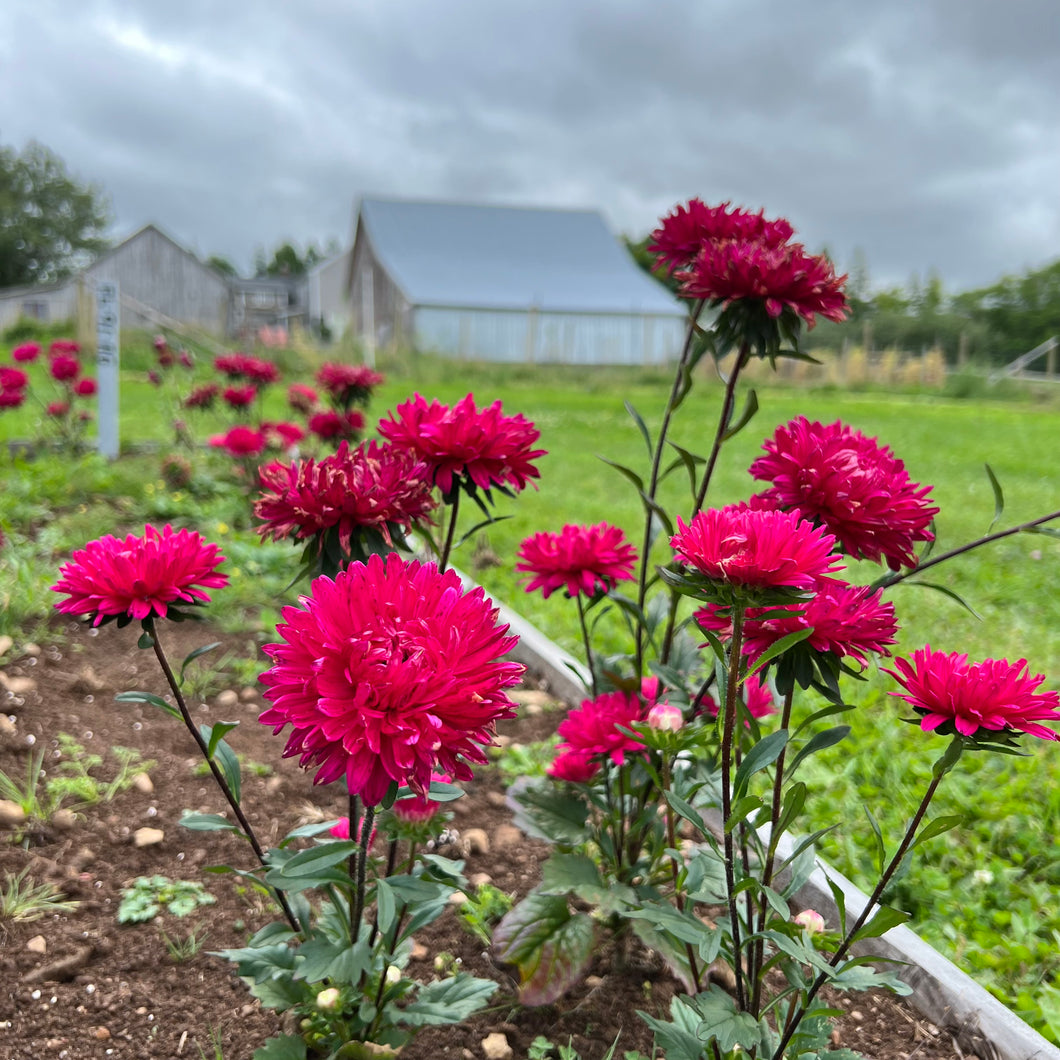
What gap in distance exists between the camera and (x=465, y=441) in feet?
4.38

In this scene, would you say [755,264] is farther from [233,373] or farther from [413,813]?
[233,373]

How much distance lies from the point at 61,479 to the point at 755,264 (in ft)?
15.0

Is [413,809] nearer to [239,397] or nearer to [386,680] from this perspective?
[386,680]

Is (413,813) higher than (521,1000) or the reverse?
higher

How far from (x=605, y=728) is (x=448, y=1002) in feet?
1.70

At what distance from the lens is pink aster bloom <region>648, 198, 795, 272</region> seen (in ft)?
4.98

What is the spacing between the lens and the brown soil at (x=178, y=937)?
4.86 ft

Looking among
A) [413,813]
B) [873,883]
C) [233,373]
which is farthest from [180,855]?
[233,373]

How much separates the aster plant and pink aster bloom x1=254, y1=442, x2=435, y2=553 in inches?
15.9

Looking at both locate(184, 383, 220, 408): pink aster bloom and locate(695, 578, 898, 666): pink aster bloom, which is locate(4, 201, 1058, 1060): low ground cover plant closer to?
locate(695, 578, 898, 666): pink aster bloom

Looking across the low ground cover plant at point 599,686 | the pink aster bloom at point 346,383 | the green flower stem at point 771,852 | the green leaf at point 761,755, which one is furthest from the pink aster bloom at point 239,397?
the green leaf at point 761,755

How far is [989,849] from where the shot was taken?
2.17 m

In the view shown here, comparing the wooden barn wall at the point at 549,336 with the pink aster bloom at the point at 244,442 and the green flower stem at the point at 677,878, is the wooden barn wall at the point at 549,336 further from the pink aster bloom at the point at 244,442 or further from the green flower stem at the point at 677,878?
the green flower stem at the point at 677,878

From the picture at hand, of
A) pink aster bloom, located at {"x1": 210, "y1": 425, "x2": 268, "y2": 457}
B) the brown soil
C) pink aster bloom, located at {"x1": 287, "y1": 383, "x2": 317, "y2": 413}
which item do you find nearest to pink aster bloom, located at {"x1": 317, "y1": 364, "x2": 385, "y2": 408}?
pink aster bloom, located at {"x1": 210, "y1": 425, "x2": 268, "y2": 457}
